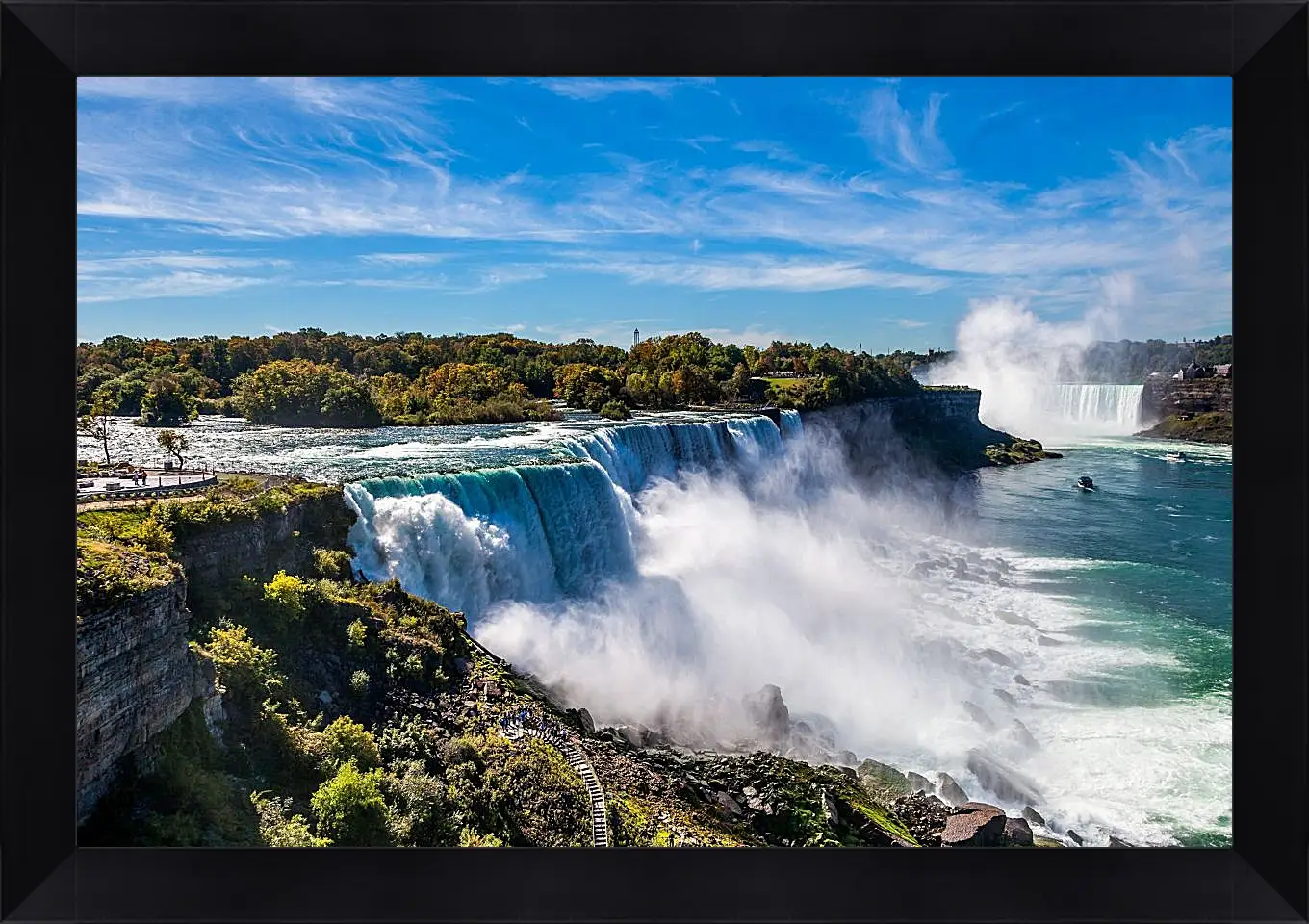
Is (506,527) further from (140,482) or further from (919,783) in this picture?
(919,783)

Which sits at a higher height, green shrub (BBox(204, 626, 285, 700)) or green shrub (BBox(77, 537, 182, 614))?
green shrub (BBox(77, 537, 182, 614))

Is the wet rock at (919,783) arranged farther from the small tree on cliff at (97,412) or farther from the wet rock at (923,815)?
the small tree on cliff at (97,412)

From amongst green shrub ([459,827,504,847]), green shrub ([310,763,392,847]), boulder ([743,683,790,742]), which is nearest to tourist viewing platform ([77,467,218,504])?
green shrub ([310,763,392,847])

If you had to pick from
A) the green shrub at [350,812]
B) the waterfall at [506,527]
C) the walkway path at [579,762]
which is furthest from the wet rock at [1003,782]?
the green shrub at [350,812]

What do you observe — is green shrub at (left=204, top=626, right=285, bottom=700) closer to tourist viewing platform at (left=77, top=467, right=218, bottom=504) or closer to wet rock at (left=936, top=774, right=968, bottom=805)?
tourist viewing platform at (left=77, top=467, right=218, bottom=504)
